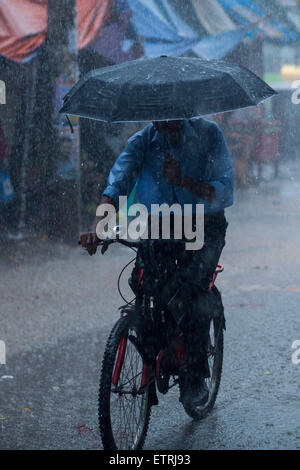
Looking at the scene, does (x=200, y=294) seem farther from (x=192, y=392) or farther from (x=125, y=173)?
(x=125, y=173)

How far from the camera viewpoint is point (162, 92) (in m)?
3.74

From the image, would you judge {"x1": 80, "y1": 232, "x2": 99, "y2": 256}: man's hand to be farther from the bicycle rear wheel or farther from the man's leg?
the man's leg

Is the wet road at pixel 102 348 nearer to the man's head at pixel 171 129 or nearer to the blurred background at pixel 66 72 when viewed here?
the blurred background at pixel 66 72

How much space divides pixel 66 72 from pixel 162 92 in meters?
6.89

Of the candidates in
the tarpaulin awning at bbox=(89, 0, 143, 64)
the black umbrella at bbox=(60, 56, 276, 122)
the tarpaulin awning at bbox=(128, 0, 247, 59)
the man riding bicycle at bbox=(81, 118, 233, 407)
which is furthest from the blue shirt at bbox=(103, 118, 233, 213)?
the tarpaulin awning at bbox=(128, 0, 247, 59)

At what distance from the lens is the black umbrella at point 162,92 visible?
370 centimetres

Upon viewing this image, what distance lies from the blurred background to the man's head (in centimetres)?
632

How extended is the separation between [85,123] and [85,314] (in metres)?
6.05

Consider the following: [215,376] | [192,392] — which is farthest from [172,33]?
[192,392]

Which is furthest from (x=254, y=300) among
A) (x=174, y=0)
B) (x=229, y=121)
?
(x=229, y=121)

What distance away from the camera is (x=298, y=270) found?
8766mm

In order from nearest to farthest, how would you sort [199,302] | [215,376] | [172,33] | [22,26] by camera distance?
[199,302] → [215,376] → [22,26] → [172,33]

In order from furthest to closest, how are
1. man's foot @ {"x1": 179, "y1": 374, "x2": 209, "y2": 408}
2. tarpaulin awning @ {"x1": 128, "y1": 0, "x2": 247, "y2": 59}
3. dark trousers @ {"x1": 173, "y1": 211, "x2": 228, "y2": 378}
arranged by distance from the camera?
tarpaulin awning @ {"x1": 128, "y1": 0, "x2": 247, "y2": 59} → man's foot @ {"x1": 179, "y1": 374, "x2": 209, "y2": 408} → dark trousers @ {"x1": 173, "y1": 211, "x2": 228, "y2": 378}

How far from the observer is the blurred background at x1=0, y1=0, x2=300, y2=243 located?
33.8ft
